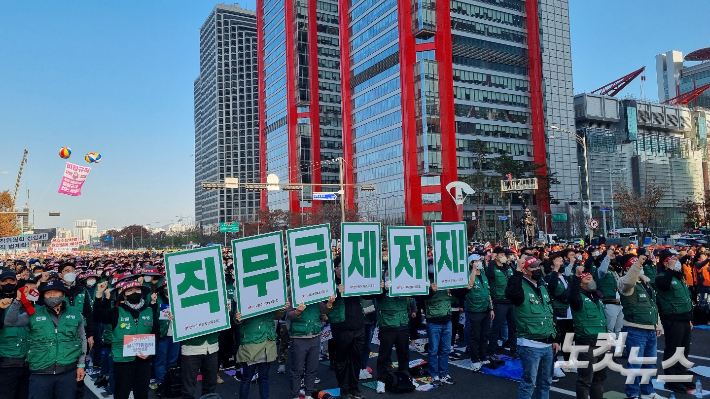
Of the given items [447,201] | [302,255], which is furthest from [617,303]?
[447,201]

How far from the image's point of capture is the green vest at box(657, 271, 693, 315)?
331 inches

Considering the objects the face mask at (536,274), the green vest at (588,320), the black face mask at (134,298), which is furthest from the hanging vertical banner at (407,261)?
the black face mask at (134,298)

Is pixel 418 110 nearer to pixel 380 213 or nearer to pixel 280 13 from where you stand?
pixel 380 213

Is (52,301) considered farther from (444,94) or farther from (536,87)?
(536,87)

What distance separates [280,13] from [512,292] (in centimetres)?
10640

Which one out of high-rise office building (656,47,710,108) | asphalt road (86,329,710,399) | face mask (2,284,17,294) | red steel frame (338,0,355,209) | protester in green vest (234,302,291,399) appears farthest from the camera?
high-rise office building (656,47,710,108)

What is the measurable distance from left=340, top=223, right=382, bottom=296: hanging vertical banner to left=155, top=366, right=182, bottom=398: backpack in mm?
3272

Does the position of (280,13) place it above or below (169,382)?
above

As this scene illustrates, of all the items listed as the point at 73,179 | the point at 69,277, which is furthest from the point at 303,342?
the point at 73,179

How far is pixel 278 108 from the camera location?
106438 millimetres

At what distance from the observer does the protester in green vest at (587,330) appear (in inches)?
271

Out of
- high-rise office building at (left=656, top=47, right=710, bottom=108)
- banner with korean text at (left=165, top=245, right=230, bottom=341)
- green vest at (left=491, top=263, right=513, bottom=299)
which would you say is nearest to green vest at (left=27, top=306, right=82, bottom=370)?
banner with korean text at (left=165, top=245, right=230, bottom=341)

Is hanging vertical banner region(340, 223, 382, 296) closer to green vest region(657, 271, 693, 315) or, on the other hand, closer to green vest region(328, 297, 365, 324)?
green vest region(328, 297, 365, 324)

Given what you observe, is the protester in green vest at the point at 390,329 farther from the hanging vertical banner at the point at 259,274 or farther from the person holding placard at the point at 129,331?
the person holding placard at the point at 129,331
